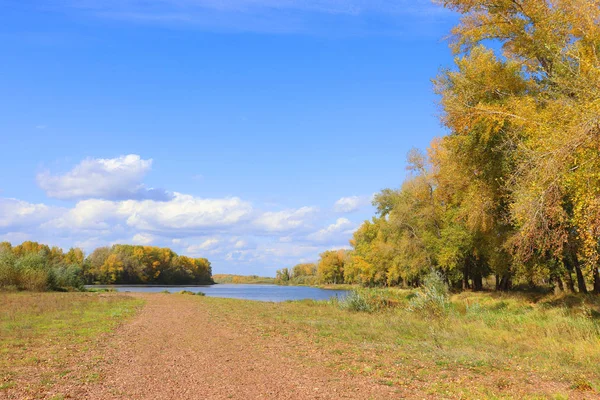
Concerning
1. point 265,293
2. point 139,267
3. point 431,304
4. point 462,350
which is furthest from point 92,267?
point 462,350

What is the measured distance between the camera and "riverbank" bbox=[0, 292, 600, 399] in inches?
331

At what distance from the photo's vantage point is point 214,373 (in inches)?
394

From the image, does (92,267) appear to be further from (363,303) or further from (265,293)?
(363,303)

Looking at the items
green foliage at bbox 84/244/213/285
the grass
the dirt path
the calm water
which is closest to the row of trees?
the grass

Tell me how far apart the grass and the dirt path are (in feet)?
2.42

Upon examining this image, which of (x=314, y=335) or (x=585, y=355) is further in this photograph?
(x=314, y=335)

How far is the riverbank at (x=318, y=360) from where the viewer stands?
8414 mm

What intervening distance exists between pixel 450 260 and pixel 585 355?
27.5m

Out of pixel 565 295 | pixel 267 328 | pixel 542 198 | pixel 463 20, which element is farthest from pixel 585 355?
pixel 565 295

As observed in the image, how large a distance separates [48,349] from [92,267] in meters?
114

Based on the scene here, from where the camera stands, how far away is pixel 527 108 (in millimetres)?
15211

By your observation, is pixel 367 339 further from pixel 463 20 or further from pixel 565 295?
pixel 565 295

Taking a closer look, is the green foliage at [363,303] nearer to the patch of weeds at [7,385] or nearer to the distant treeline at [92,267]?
the patch of weeds at [7,385]

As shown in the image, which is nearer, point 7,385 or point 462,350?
point 7,385
